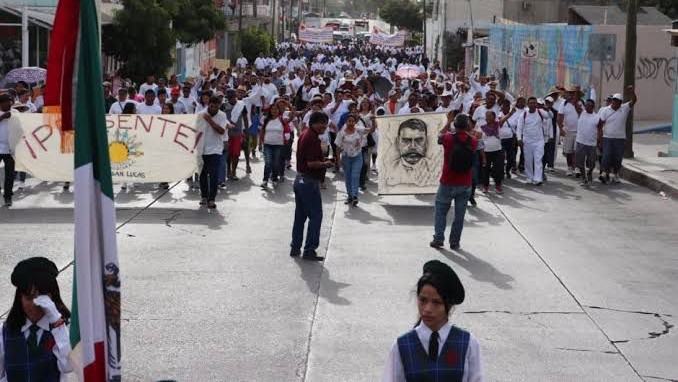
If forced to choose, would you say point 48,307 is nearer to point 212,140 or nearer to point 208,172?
point 208,172

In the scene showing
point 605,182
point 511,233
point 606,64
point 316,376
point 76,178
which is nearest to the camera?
point 76,178

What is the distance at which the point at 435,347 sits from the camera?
4863 millimetres

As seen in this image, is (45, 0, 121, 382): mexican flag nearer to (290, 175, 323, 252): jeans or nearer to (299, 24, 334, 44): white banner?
(290, 175, 323, 252): jeans

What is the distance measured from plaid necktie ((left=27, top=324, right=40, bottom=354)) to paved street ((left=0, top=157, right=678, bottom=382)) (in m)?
3.06

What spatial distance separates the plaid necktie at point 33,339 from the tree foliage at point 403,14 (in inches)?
4286

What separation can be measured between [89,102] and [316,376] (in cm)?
365

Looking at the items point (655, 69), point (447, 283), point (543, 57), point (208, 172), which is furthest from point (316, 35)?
point (447, 283)

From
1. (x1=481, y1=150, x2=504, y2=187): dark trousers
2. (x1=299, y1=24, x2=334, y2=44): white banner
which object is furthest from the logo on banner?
(x1=299, y1=24, x2=334, y2=44): white banner

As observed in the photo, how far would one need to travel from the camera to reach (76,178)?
5.25m

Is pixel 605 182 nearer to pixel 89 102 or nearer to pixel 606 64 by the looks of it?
pixel 606 64

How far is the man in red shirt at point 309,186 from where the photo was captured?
1298 cm

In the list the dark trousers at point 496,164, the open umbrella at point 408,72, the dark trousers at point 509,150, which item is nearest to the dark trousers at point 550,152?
the dark trousers at point 509,150

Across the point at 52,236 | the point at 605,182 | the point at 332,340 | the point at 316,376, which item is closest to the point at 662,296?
the point at 332,340

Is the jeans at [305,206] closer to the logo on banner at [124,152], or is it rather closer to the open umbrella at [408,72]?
the logo on banner at [124,152]
